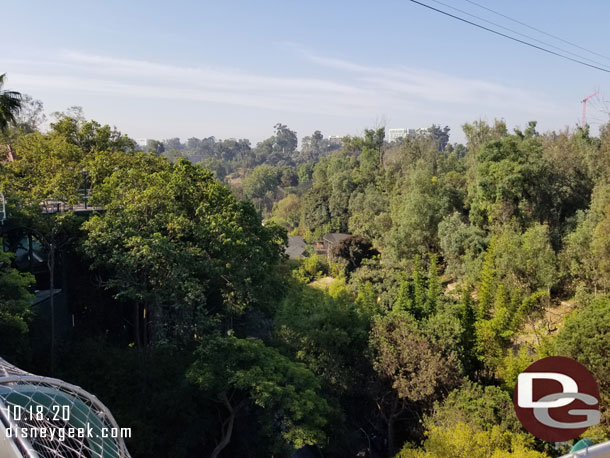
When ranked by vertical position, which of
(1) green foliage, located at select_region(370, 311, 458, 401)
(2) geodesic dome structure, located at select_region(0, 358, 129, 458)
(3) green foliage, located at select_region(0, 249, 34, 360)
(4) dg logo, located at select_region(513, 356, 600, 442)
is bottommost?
(1) green foliage, located at select_region(370, 311, 458, 401)

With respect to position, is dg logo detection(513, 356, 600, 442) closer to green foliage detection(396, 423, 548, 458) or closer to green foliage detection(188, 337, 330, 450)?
green foliage detection(396, 423, 548, 458)

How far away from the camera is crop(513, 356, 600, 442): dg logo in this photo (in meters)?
3.75

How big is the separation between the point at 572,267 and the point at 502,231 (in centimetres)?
367

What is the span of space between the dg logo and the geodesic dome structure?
375 cm

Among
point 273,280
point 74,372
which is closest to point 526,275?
point 273,280

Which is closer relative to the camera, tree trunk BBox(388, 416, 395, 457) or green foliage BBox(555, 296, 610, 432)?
green foliage BBox(555, 296, 610, 432)

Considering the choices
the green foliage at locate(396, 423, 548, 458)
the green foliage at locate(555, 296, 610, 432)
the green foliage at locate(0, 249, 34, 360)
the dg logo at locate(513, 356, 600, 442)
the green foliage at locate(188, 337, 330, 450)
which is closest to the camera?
the dg logo at locate(513, 356, 600, 442)

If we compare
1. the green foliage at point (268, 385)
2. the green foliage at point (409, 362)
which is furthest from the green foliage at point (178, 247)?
the green foliage at point (409, 362)

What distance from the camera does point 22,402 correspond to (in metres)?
5.02

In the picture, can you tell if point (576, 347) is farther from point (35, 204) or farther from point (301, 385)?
point (35, 204)

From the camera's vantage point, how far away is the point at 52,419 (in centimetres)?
516

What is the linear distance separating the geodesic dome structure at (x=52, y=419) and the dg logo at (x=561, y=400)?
3752 mm

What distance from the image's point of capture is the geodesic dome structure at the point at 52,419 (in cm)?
448

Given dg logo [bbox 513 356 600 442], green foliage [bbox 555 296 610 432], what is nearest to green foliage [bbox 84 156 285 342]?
green foliage [bbox 555 296 610 432]
